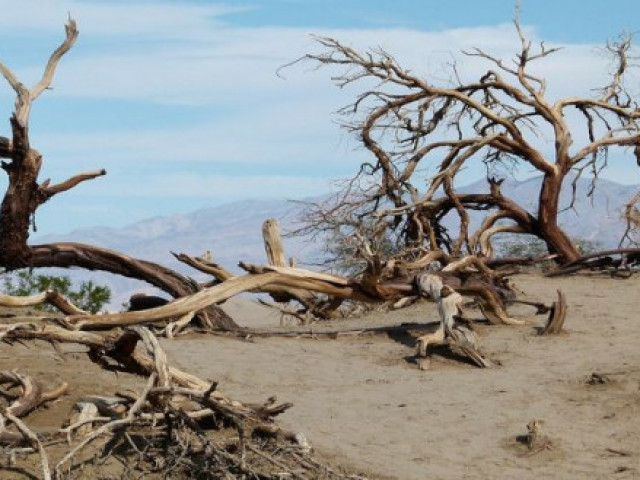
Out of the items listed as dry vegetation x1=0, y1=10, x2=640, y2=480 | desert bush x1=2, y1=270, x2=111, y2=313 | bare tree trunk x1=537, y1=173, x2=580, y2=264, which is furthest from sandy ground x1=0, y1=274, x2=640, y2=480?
desert bush x1=2, y1=270, x2=111, y2=313

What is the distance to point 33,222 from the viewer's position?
37.3ft

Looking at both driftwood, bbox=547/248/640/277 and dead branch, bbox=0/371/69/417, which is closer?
dead branch, bbox=0/371/69/417

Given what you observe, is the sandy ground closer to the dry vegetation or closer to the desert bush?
the dry vegetation

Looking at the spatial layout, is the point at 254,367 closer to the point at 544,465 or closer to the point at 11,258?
the point at 11,258

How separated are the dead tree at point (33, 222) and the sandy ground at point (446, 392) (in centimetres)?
98

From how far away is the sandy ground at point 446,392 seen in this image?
7637 millimetres

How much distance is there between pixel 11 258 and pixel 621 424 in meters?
5.62

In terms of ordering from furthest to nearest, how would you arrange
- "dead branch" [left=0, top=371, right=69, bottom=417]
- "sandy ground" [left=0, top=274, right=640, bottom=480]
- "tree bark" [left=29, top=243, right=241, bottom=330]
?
"tree bark" [left=29, top=243, right=241, bottom=330], "sandy ground" [left=0, top=274, right=640, bottom=480], "dead branch" [left=0, top=371, right=69, bottom=417]

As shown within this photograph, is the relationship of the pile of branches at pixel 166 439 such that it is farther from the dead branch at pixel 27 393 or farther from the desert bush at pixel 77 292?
the desert bush at pixel 77 292

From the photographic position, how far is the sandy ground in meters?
7.64

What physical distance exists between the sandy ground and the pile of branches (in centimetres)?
55

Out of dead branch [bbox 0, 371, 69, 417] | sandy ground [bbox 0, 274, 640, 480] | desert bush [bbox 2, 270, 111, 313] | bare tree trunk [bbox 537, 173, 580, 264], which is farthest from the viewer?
desert bush [bbox 2, 270, 111, 313]

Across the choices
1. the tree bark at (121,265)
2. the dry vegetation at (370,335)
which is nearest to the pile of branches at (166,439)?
the dry vegetation at (370,335)

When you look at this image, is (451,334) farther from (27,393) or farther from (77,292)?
(77,292)
